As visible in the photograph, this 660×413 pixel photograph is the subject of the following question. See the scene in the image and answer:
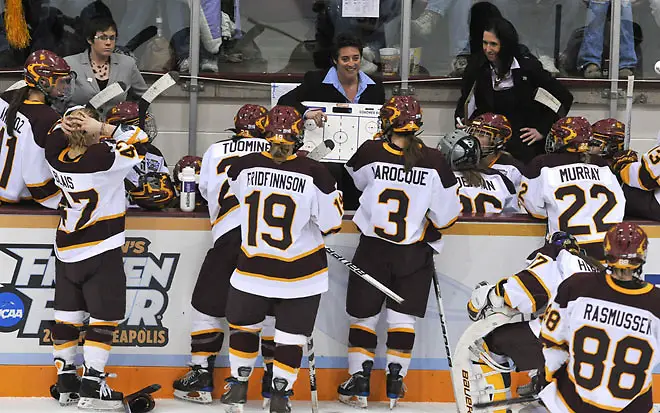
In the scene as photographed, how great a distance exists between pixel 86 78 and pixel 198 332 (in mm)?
1840

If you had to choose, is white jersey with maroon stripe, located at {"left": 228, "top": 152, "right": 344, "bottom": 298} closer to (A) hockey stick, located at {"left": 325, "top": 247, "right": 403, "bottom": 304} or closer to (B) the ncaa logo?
(A) hockey stick, located at {"left": 325, "top": 247, "right": 403, "bottom": 304}

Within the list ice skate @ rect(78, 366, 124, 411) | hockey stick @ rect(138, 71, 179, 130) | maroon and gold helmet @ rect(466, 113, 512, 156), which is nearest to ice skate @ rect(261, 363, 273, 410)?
ice skate @ rect(78, 366, 124, 411)

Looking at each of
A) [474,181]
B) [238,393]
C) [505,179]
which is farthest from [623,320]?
[505,179]

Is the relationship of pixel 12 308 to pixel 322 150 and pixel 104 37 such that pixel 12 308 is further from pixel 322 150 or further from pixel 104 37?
pixel 104 37

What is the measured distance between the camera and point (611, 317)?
430cm

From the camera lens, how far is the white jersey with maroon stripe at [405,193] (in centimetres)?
561

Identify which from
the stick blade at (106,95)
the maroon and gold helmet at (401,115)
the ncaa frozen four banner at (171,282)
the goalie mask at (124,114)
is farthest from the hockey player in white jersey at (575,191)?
the stick blade at (106,95)

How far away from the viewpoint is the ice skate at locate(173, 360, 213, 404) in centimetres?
571

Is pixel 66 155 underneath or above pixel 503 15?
underneath

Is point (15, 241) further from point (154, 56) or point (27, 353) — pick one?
point (154, 56)

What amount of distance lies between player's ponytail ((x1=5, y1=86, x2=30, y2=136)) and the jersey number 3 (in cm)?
122

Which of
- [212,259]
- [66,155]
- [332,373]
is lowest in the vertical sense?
[332,373]

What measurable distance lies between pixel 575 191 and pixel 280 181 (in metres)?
1.42

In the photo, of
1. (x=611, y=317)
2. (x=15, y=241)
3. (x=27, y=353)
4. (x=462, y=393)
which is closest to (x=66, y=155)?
(x=15, y=241)
